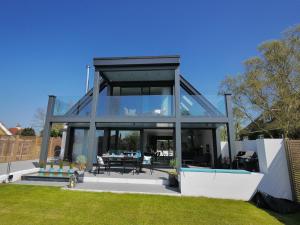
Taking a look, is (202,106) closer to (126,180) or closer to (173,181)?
(173,181)

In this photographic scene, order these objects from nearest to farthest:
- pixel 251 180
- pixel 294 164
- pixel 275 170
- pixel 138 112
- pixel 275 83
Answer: pixel 294 164, pixel 275 170, pixel 251 180, pixel 138 112, pixel 275 83

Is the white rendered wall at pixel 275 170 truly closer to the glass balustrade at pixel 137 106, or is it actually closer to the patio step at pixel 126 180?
the patio step at pixel 126 180

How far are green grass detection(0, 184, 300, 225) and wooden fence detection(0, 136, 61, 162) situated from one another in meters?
7.15

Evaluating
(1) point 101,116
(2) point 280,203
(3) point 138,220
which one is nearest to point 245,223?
(2) point 280,203

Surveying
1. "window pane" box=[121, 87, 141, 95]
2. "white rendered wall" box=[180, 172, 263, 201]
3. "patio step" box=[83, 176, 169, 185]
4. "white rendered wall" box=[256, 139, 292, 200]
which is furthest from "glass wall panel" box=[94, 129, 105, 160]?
"white rendered wall" box=[256, 139, 292, 200]

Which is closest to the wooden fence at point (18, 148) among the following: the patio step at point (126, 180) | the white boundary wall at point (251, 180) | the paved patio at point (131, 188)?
the patio step at point (126, 180)

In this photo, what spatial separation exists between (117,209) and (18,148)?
1191 cm

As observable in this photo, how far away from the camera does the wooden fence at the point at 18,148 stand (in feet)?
36.5

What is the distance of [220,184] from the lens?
18.8 ft

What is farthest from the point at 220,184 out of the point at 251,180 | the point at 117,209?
the point at 117,209

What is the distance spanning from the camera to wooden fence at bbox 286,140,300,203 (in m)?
5.09

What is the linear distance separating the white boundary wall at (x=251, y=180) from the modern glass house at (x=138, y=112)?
6.78 ft

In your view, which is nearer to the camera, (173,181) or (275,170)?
(275,170)

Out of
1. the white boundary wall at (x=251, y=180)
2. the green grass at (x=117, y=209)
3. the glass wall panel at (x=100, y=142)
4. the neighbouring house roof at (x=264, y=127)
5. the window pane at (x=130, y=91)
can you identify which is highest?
the window pane at (x=130, y=91)
